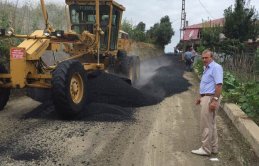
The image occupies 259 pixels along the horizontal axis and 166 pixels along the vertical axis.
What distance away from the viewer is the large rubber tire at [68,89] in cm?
953

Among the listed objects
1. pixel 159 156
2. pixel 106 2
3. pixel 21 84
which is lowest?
pixel 159 156

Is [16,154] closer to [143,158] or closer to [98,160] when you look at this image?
[98,160]

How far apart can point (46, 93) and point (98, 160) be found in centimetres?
558

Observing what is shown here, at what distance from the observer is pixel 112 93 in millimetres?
11984

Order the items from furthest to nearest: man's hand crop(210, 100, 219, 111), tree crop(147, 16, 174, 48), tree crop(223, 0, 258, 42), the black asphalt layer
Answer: tree crop(147, 16, 174, 48), tree crop(223, 0, 258, 42), the black asphalt layer, man's hand crop(210, 100, 219, 111)

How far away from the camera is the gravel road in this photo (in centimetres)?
715

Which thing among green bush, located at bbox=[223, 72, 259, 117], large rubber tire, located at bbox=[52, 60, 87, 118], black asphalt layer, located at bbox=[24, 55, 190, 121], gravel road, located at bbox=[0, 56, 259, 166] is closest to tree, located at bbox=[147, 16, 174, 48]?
green bush, located at bbox=[223, 72, 259, 117]


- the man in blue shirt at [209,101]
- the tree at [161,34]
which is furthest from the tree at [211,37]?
the tree at [161,34]

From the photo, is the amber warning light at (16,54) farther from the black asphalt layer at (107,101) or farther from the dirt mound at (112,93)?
the dirt mound at (112,93)

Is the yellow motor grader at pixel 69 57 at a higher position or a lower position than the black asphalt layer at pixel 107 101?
higher

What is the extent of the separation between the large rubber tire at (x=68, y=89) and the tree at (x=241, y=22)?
20996 millimetres

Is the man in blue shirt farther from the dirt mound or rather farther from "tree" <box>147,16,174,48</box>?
"tree" <box>147,16,174,48</box>

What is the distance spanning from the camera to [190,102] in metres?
13.5

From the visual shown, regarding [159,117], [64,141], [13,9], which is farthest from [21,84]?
[13,9]
